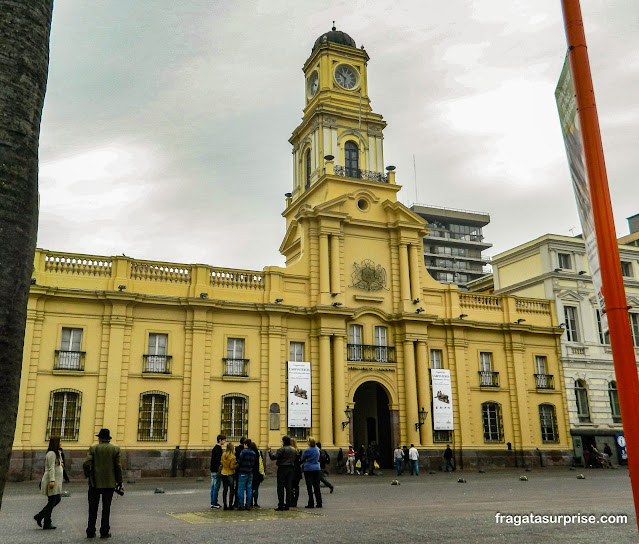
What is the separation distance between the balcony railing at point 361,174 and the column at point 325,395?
432 inches

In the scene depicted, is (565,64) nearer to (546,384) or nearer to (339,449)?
(339,449)

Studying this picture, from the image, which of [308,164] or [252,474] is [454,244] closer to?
[308,164]

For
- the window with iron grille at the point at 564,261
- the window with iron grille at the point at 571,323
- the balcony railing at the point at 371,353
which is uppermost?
the window with iron grille at the point at 564,261

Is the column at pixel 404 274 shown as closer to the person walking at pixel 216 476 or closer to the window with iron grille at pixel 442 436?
the window with iron grille at pixel 442 436

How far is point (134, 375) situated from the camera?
29.8 m

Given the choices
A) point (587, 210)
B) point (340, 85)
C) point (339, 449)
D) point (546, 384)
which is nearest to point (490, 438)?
point (546, 384)

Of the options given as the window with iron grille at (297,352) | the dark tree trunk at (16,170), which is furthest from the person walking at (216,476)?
the window with iron grille at (297,352)

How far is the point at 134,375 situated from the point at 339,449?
10.7 m

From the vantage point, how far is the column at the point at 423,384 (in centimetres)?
3403

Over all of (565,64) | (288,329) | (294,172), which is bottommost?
(565,64)

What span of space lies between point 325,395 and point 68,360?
41.1 ft

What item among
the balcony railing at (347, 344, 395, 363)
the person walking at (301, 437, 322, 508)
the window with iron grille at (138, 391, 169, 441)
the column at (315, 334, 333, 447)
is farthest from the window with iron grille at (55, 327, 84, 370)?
the person walking at (301, 437, 322, 508)

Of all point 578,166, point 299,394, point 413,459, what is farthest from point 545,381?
point 578,166

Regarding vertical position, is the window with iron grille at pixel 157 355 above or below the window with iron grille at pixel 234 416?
above
